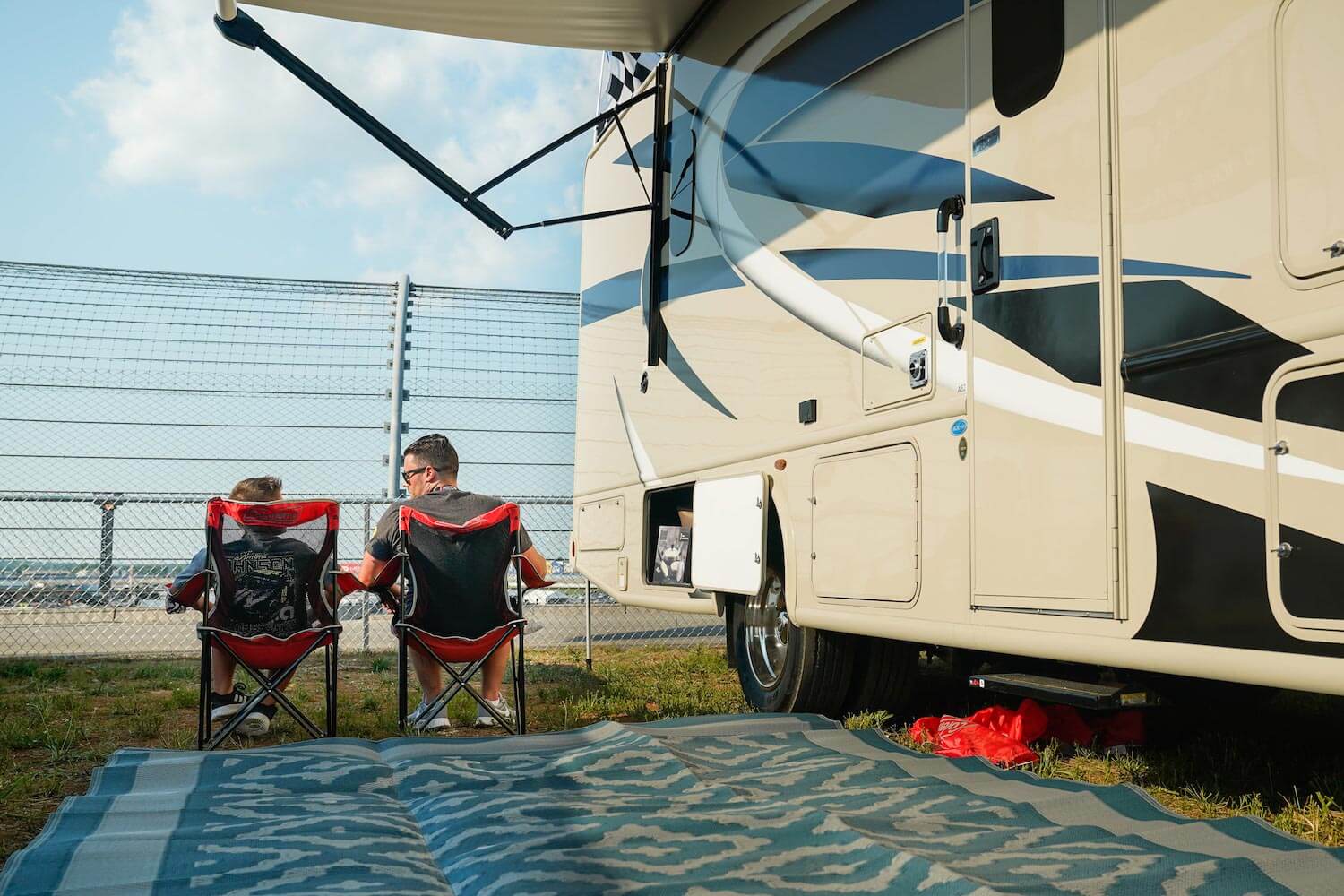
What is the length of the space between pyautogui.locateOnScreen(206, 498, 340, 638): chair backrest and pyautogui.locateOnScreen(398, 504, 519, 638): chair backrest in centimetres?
30

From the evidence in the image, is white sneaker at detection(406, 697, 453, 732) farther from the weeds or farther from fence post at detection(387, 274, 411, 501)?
fence post at detection(387, 274, 411, 501)

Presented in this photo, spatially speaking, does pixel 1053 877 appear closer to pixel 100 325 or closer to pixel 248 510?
pixel 248 510

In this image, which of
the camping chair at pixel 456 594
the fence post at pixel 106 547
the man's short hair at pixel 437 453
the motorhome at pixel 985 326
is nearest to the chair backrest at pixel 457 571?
the camping chair at pixel 456 594

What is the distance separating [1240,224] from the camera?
7.97 feet

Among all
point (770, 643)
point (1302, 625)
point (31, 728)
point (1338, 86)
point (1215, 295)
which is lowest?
point (31, 728)

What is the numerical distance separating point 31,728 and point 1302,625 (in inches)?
171

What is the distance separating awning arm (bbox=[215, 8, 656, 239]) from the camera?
17.0 feet

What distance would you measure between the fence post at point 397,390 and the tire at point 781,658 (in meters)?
3.28

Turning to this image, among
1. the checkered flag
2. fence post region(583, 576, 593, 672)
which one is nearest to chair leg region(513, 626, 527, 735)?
fence post region(583, 576, 593, 672)

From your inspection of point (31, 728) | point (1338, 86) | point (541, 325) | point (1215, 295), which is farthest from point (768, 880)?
point (541, 325)

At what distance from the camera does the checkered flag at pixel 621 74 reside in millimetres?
5742

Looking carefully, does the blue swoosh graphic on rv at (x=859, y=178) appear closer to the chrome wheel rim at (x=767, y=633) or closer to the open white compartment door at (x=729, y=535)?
the open white compartment door at (x=729, y=535)

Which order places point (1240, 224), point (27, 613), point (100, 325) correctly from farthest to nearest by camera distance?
point (100, 325), point (27, 613), point (1240, 224)

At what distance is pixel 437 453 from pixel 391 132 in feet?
5.36
